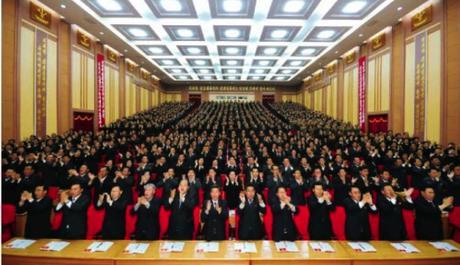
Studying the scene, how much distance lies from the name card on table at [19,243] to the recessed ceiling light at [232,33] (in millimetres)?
13043

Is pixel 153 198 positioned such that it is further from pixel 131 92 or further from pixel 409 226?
pixel 131 92

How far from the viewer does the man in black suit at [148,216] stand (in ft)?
14.8

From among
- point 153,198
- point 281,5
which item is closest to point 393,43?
point 281,5

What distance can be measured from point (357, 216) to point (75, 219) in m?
4.25

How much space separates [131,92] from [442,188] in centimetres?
2048

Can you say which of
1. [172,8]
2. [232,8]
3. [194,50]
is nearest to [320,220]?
[232,8]

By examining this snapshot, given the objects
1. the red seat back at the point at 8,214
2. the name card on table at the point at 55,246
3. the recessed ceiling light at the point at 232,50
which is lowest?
the name card on table at the point at 55,246

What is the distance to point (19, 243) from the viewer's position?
147 inches

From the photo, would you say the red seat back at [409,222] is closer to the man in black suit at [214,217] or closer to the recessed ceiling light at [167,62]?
the man in black suit at [214,217]

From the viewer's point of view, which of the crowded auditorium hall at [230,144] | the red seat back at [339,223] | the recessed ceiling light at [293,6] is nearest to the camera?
the crowded auditorium hall at [230,144]

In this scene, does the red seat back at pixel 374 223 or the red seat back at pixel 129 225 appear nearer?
the red seat back at pixel 374 223

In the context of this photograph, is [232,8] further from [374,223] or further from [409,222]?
[409,222]

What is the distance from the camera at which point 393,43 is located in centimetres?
1402

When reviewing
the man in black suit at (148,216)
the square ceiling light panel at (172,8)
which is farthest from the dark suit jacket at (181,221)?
the square ceiling light panel at (172,8)
